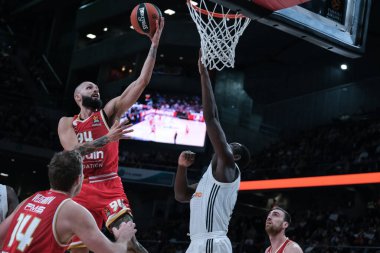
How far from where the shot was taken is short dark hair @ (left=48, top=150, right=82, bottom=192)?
136 inches

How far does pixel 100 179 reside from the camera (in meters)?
5.59

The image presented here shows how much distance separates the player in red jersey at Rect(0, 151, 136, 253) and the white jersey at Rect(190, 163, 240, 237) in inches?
53.4

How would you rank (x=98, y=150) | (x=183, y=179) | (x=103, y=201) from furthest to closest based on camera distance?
1. (x=98, y=150)
2. (x=103, y=201)
3. (x=183, y=179)

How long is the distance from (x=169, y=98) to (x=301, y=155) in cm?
673

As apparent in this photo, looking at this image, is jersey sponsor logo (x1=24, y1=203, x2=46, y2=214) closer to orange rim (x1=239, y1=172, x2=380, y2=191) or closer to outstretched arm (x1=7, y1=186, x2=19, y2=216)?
outstretched arm (x1=7, y1=186, x2=19, y2=216)

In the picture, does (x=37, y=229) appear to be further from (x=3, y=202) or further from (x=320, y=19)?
(x=320, y=19)

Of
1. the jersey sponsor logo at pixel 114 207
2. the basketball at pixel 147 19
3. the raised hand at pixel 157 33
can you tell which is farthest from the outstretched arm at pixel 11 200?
the basketball at pixel 147 19

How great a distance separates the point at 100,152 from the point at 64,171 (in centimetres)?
215

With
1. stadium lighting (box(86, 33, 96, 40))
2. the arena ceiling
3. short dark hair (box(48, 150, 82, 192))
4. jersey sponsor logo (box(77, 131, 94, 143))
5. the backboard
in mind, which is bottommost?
short dark hair (box(48, 150, 82, 192))

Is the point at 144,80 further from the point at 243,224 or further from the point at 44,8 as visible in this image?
the point at 44,8

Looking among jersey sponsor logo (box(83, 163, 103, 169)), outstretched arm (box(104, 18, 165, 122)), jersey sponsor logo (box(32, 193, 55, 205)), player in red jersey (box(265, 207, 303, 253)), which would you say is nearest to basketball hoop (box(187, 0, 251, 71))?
outstretched arm (box(104, 18, 165, 122))

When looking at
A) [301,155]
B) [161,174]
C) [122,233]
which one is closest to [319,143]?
[301,155]

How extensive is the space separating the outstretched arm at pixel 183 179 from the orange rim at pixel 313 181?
1046cm

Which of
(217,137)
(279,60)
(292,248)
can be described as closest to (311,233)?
(279,60)
